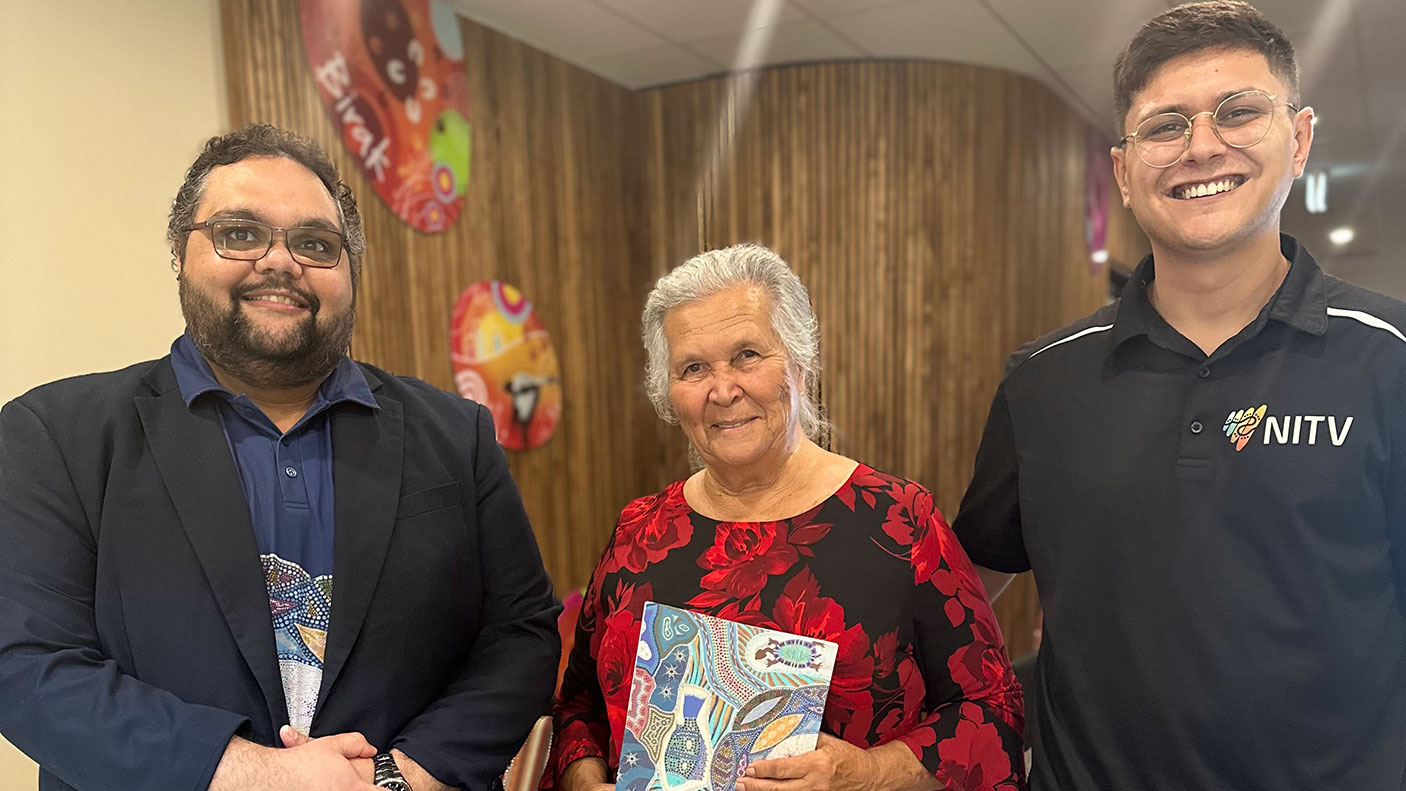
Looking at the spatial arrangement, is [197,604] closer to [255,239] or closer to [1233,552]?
[255,239]

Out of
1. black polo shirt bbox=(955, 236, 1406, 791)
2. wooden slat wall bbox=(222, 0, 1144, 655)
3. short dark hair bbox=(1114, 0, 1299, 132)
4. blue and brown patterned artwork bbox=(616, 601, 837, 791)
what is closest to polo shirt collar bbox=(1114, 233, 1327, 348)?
black polo shirt bbox=(955, 236, 1406, 791)

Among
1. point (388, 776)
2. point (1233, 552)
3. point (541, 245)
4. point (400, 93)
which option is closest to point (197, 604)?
point (388, 776)

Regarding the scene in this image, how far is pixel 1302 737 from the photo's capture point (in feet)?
4.45

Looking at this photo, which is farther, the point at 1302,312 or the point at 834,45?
the point at 834,45

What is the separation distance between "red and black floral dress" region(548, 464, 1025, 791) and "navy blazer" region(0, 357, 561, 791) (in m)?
0.25

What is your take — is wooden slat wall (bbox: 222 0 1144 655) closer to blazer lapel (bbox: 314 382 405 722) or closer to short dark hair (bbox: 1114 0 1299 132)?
blazer lapel (bbox: 314 382 405 722)

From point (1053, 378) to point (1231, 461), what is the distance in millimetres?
317

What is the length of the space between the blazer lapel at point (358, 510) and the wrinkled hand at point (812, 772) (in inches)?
25.9

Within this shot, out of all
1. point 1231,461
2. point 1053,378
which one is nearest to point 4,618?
point 1053,378

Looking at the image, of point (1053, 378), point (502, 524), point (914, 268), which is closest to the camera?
point (1053, 378)

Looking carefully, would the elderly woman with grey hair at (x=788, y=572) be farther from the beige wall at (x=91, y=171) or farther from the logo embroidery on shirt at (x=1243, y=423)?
the beige wall at (x=91, y=171)

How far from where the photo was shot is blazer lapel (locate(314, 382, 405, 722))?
150cm

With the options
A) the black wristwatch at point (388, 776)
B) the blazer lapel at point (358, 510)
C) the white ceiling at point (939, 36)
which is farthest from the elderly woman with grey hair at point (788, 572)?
the white ceiling at point (939, 36)

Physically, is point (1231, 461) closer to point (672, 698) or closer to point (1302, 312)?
point (1302, 312)
